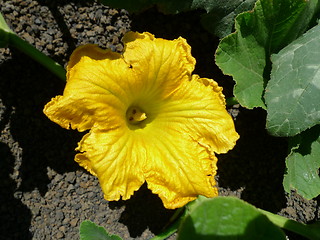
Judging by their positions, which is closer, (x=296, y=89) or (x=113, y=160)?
(x=113, y=160)

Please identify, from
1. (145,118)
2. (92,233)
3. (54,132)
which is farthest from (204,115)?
(54,132)

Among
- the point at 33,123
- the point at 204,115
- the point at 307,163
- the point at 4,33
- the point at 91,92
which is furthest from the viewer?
the point at 33,123

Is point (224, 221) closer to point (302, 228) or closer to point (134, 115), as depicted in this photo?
point (134, 115)

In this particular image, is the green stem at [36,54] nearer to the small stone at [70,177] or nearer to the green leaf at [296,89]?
the small stone at [70,177]

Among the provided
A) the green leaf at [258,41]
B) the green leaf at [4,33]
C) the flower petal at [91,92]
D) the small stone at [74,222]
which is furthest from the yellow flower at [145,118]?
the small stone at [74,222]

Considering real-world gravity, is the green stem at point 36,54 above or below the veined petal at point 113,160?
above
